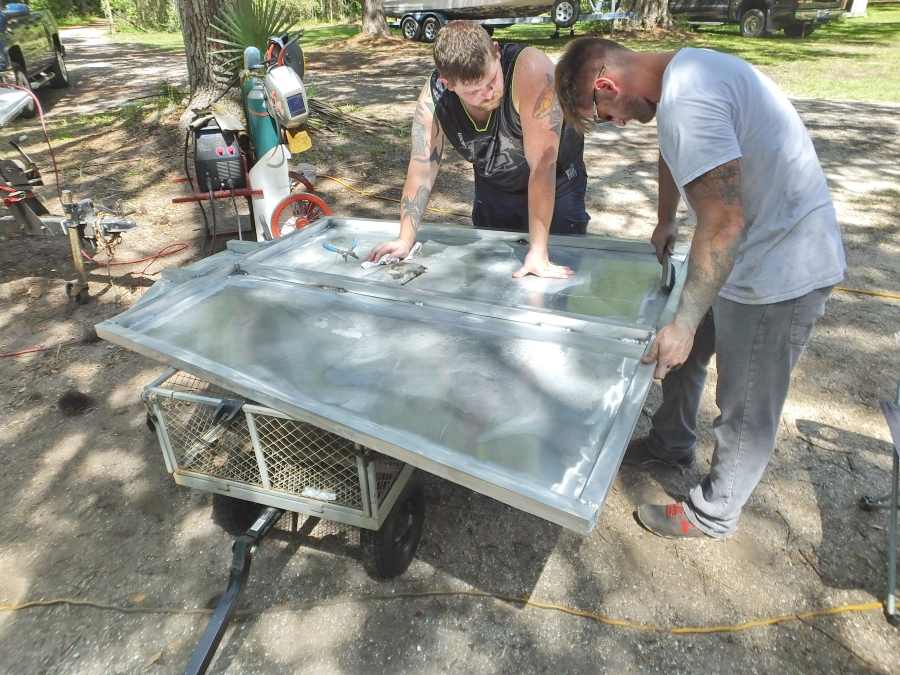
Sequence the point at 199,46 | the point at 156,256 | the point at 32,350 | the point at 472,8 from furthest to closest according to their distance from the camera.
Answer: the point at 472,8 < the point at 199,46 < the point at 156,256 < the point at 32,350

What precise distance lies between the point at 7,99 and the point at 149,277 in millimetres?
1315

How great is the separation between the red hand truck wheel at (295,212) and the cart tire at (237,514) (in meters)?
2.16

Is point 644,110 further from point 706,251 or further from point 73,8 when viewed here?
point 73,8

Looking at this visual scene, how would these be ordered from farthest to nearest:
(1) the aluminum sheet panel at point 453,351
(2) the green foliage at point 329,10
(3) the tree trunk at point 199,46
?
1. (2) the green foliage at point 329,10
2. (3) the tree trunk at point 199,46
3. (1) the aluminum sheet panel at point 453,351

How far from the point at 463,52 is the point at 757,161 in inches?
38.9

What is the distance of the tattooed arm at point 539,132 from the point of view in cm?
211

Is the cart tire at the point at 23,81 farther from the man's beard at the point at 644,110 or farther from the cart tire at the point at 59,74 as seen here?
the man's beard at the point at 644,110

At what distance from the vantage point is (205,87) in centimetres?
611

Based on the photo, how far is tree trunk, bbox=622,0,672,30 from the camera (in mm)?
Answer: 15109

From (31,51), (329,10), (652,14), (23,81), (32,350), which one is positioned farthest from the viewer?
(329,10)

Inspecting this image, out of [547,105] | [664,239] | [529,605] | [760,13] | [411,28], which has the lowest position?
[529,605]

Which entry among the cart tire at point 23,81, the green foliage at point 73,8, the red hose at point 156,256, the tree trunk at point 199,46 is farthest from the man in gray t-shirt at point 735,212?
the green foliage at point 73,8

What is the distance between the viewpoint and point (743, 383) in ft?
5.81

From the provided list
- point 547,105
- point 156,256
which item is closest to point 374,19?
point 156,256
